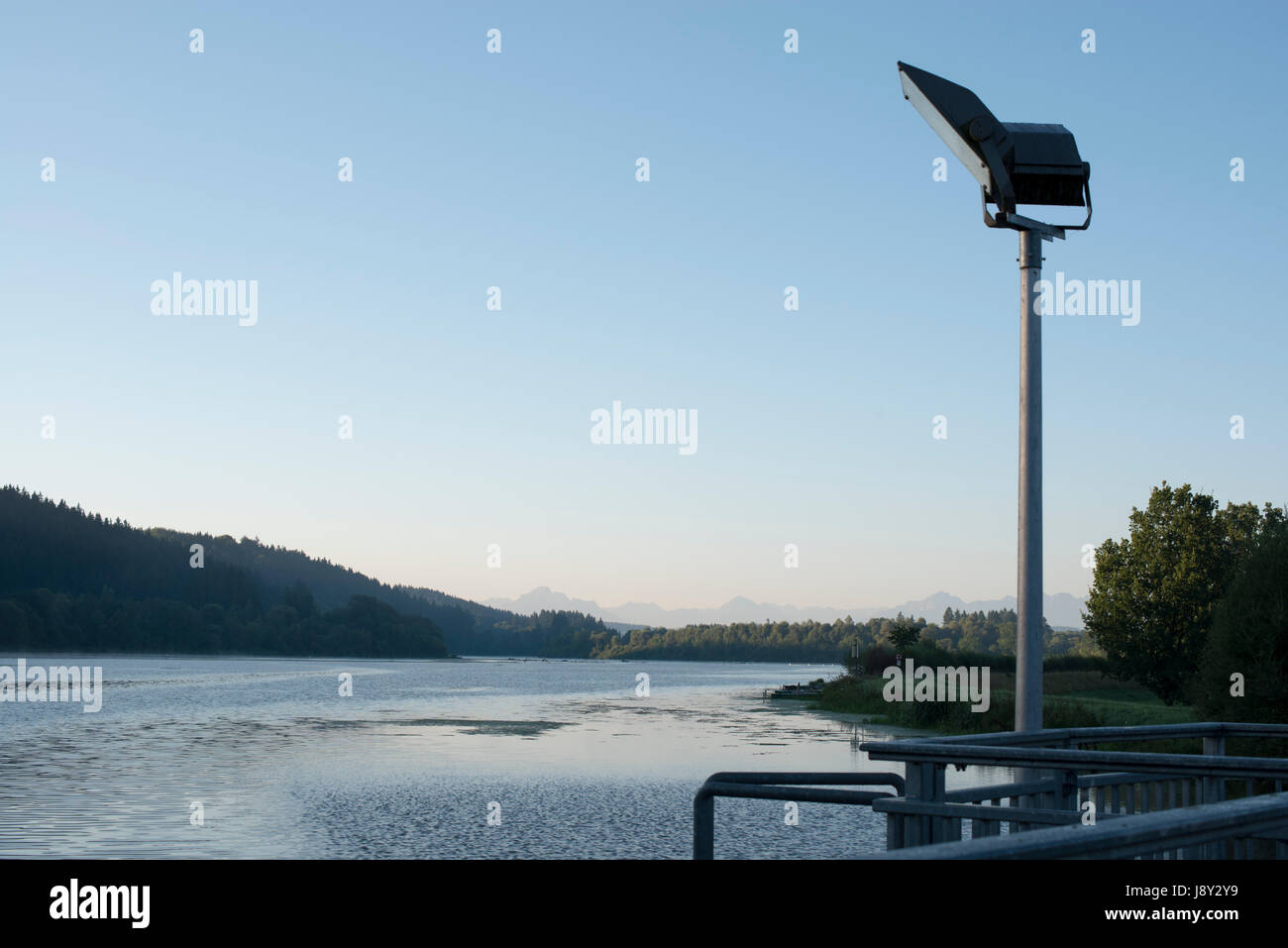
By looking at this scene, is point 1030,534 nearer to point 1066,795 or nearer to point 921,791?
point 1066,795

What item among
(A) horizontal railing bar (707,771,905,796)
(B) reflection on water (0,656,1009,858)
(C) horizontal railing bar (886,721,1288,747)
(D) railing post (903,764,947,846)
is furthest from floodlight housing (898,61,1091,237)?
(B) reflection on water (0,656,1009,858)

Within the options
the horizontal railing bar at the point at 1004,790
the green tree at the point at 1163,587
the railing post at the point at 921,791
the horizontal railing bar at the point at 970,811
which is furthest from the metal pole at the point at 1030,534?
the green tree at the point at 1163,587

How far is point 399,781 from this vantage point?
44688mm

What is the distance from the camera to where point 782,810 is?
3778 centimetres

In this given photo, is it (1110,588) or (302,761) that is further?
(1110,588)

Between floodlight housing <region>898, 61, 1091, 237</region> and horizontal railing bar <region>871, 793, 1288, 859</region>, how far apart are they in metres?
6.69

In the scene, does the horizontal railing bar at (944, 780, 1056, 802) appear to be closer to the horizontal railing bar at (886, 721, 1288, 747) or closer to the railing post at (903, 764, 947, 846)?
the horizontal railing bar at (886, 721, 1288, 747)

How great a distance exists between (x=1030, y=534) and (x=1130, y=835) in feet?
20.1

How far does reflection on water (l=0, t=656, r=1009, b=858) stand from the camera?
3043 cm
